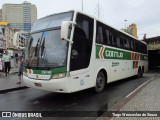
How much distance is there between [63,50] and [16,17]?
96.8 meters

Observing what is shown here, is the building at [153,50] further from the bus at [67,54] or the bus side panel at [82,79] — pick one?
the bus side panel at [82,79]

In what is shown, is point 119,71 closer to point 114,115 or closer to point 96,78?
point 96,78

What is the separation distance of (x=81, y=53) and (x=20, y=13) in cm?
9320

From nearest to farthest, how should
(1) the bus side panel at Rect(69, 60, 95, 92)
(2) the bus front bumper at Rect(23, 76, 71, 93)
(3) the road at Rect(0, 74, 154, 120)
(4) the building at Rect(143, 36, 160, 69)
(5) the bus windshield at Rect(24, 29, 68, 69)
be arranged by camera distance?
(3) the road at Rect(0, 74, 154, 120) → (2) the bus front bumper at Rect(23, 76, 71, 93) → (5) the bus windshield at Rect(24, 29, 68, 69) → (1) the bus side panel at Rect(69, 60, 95, 92) → (4) the building at Rect(143, 36, 160, 69)

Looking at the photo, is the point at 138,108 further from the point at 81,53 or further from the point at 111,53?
the point at 111,53

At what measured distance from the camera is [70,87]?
23.1ft

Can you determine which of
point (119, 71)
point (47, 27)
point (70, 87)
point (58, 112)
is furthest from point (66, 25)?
point (119, 71)

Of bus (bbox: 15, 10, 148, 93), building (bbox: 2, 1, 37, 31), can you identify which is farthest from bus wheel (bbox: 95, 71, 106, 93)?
building (bbox: 2, 1, 37, 31)

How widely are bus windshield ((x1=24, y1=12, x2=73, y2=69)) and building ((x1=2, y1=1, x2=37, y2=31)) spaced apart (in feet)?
262

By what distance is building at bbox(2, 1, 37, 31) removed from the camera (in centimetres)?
8888

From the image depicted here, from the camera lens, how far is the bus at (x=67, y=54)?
6.96 m

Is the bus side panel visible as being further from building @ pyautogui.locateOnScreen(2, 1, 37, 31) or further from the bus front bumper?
building @ pyautogui.locateOnScreen(2, 1, 37, 31)

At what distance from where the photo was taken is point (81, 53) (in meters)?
7.70

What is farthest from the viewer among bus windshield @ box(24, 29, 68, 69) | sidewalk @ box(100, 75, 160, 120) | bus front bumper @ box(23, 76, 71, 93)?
bus windshield @ box(24, 29, 68, 69)
